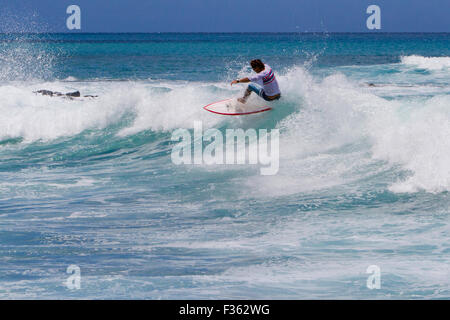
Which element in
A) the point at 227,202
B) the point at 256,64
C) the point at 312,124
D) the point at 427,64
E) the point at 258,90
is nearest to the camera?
the point at 227,202

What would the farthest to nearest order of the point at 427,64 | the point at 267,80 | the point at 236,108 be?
1. the point at 427,64
2. the point at 236,108
3. the point at 267,80

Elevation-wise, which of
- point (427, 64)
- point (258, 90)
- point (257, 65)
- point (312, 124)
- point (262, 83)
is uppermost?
point (427, 64)

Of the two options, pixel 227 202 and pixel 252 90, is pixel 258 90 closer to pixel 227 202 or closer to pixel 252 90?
pixel 252 90

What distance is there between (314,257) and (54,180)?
6067 mm

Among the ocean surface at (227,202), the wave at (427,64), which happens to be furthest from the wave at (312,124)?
the wave at (427,64)

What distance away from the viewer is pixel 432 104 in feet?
41.6

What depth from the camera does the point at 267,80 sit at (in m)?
12.9

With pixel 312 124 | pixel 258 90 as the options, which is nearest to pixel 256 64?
pixel 258 90

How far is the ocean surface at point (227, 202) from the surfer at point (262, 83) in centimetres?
78

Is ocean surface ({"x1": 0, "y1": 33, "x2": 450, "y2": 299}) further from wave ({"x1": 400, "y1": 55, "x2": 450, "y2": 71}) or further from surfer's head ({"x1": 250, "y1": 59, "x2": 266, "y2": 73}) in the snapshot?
wave ({"x1": 400, "y1": 55, "x2": 450, "y2": 71})

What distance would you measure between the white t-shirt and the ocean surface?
0.87 metres

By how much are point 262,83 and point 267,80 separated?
4.9 inches

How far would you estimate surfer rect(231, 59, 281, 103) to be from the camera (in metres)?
12.5
